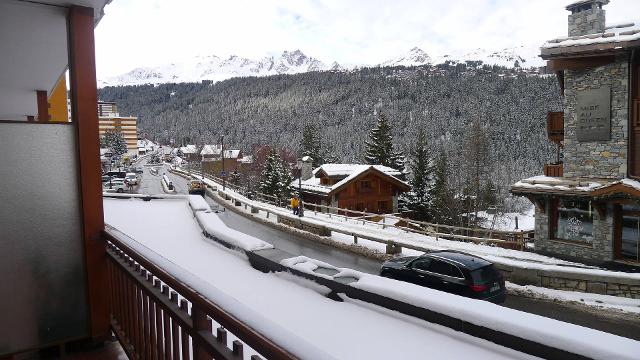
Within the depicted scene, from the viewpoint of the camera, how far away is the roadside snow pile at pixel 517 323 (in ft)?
13.0

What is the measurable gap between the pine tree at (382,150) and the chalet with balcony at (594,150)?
31.4 metres

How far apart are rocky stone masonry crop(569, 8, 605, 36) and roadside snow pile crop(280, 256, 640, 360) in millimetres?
18433

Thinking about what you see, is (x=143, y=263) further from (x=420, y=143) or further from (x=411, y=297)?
(x=420, y=143)

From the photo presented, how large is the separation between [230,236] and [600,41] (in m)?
16.3

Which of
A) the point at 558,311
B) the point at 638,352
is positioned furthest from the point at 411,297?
the point at 558,311

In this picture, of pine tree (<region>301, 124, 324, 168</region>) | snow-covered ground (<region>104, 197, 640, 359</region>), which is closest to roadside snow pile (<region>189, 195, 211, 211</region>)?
snow-covered ground (<region>104, 197, 640, 359</region>)

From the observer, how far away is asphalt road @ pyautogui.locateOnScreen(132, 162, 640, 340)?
37.1ft

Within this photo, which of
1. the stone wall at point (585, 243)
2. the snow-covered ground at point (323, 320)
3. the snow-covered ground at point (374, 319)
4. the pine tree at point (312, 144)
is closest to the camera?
the snow-covered ground at point (374, 319)

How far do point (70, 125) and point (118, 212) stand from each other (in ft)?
35.9

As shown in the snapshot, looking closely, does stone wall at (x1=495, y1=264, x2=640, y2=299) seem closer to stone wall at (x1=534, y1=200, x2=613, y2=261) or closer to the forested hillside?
stone wall at (x1=534, y1=200, x2=613, y2=261)

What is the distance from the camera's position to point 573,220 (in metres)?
17.6

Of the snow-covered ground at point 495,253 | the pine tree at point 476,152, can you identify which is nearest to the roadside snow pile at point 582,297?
Answer: the snow-covered ground at point 495,253

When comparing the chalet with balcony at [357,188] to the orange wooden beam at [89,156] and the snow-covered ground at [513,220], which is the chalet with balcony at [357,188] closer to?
the snow-covered ground at [513,220]

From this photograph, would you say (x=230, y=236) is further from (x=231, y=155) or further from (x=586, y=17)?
(x=231, y=155)
